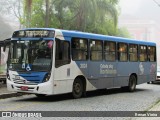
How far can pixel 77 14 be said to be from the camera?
38.0 m

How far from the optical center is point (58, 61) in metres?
16.1

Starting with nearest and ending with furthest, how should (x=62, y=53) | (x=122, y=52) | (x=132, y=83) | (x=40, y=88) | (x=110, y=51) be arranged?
(x=40, y=88), (x=62, y=53), (x=110, y=51), (x=122, y=52), (x=132, y=83)

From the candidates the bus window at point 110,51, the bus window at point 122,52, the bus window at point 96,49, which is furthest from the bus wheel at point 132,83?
the bus window at point 96,49

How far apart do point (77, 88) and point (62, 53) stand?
6.05 ft

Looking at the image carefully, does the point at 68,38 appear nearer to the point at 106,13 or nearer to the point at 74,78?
the point at 74,78

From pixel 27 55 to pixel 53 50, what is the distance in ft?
3.27

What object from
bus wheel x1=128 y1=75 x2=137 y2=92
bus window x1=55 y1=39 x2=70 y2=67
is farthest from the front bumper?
bus wheel x1=128 y1=75 x2=137 y2=92

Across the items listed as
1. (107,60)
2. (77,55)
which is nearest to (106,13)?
(107,60)

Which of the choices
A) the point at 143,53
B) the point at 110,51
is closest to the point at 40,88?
the point at 110,51

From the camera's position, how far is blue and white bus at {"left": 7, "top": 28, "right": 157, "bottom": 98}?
1579 cm

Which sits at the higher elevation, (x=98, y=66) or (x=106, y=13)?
(x=106, y=13)

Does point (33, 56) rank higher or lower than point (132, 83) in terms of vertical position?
higher

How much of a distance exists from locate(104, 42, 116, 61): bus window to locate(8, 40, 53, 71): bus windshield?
4.38m

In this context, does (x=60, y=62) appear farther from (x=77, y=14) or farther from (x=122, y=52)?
(x=77, y=14)
